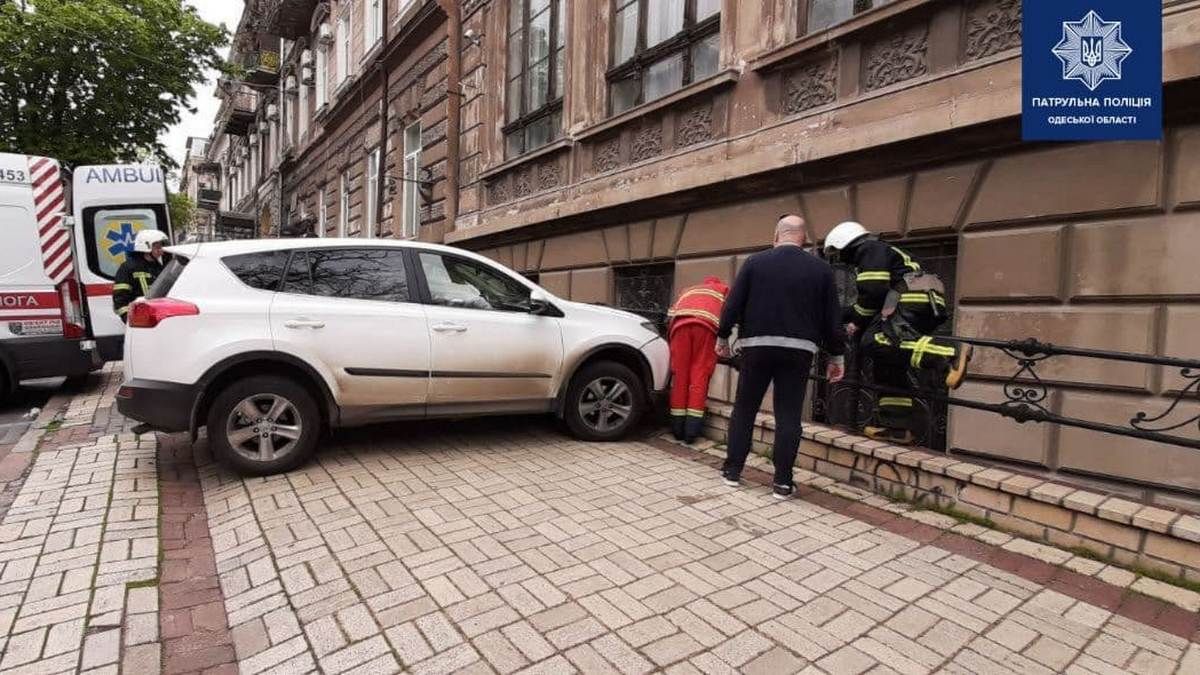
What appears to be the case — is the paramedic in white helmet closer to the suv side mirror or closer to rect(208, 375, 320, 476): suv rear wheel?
rect(208, 375, 320, 476): suv rear wheel

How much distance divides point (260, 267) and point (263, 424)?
1119 millimetres

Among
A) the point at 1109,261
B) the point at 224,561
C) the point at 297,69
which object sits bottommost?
the point at 224,561

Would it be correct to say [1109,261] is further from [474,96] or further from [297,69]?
[297,69]

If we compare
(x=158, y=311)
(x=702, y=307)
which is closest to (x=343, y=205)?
(x=158, y=311)

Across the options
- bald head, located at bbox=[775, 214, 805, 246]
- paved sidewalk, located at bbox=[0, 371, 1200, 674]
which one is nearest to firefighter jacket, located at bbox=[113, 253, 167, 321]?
paved sidewalk, located at bbox=[0, 371, 1200, 674]

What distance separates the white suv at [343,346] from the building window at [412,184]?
9.70m

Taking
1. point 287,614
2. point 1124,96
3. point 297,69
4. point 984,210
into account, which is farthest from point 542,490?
point 297,69

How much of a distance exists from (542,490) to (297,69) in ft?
84.7

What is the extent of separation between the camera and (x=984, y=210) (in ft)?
14.8

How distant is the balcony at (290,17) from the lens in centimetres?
2250

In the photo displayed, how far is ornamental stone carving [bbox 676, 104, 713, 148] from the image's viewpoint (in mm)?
6977

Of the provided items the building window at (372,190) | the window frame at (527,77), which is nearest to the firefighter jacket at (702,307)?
the window frame at (527,77)

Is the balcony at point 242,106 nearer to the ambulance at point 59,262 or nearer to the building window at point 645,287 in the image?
the ambulance at point 59,262

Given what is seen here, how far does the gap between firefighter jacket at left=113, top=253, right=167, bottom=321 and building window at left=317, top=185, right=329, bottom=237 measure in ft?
50.0
